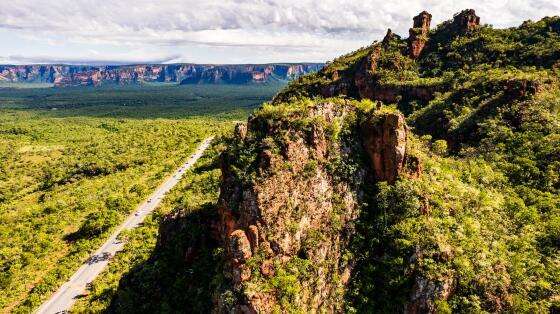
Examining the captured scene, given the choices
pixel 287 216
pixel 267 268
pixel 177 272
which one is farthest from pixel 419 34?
pixel 267 268

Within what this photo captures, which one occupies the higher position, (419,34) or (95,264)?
(419,34)

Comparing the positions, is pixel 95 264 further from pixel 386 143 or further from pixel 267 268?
pixel 386 143

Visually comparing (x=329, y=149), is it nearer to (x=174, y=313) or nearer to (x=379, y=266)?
(x=379, y=266)

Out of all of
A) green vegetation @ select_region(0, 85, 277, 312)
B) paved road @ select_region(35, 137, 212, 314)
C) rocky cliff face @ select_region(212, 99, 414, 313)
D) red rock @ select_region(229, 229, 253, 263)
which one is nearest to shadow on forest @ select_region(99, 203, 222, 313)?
rocky cliff face @ select_region(212, 99, 414, 313)

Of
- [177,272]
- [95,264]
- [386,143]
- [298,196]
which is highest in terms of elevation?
[386,143]

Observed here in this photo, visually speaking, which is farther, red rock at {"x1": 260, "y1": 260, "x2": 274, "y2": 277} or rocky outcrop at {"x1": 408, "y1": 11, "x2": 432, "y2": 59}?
rocky outcrop at {"x1": 408, "y1": 11, "x2": 432, "y2": 59}


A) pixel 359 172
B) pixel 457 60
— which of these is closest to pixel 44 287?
pixel 359 172

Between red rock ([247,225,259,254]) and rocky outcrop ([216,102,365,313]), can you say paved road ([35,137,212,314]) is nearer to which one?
rocky outcrop ([216,102,365,313])
